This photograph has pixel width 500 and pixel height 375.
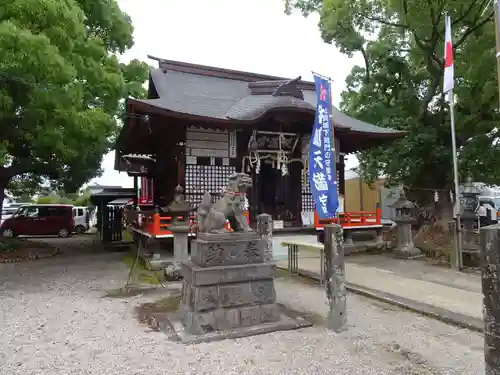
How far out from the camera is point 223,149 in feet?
37.6

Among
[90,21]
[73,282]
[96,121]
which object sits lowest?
[73,282]

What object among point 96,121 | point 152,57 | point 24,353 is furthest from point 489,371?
point 152,57

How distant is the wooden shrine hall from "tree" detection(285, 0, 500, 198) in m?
2.34

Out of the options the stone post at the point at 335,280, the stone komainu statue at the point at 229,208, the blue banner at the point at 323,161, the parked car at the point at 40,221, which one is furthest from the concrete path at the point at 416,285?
the parked car at the point at 40,221

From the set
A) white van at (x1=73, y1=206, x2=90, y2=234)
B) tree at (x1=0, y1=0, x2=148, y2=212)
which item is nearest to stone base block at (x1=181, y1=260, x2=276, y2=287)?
tree at (x1=0, y1=0, x2=148, y2=212)

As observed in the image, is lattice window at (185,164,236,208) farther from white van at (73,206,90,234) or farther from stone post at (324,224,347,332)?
white van at (73,206,90,234)

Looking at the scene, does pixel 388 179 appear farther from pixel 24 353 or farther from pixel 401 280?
pixel 24 353

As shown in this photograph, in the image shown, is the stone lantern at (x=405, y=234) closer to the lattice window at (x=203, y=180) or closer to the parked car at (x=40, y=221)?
the lattice window at (x=203, y=180)

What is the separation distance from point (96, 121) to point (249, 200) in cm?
521

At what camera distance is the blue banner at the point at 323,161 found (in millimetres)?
6391

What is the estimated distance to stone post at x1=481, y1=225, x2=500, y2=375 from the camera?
7.88ft

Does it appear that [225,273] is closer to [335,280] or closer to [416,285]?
[335,280]

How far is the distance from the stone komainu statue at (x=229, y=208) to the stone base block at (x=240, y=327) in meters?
1.28

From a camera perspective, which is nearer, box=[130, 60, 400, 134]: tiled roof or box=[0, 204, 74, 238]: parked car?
box=[130, 60, 400, 134]: tiled roof
